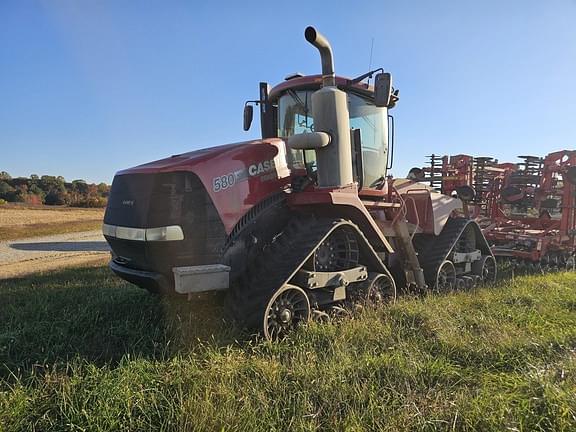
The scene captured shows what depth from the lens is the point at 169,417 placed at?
2.72m

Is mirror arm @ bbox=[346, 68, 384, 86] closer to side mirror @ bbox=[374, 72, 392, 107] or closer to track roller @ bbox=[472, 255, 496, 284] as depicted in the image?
side mirror @ bbox=[374, 72, 392, 107]

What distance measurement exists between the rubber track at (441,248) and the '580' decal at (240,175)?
304 cm

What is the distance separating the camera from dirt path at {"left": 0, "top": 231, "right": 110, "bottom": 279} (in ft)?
30.4

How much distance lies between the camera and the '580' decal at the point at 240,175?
4109mm

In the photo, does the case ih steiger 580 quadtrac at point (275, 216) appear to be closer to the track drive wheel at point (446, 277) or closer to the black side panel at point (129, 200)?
the black side panel at point (129, 200)

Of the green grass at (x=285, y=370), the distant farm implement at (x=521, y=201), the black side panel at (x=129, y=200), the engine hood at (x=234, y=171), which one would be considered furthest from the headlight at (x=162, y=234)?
the distant farm implement at (x=521, y=201)

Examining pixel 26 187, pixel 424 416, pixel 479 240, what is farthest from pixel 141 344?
pixel 26 187

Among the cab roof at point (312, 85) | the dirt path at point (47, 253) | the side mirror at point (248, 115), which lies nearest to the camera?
the cab roof at point (312, 85)

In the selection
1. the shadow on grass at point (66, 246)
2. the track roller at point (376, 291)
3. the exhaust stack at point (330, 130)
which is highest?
the exhaust stack at point (330, 130)

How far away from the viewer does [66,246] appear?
14039 millimetres

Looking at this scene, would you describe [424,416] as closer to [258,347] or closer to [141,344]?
[258,347]

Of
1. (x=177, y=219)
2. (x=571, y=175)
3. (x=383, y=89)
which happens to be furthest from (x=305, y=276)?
(x=571, y=175)

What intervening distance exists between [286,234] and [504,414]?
7.78 feet

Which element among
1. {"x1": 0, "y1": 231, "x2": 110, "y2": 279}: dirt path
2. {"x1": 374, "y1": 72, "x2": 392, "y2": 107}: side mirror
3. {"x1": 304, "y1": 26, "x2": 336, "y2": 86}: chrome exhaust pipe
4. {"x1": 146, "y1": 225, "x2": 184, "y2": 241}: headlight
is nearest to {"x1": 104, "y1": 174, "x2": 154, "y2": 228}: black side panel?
{"x1": 146, "y1": 225, "x2": 184, "y2": 241}: headlight
